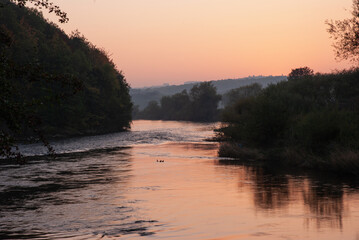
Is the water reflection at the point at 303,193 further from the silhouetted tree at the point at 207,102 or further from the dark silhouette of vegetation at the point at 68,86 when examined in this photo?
the silhouetted tree at the point at 207,102

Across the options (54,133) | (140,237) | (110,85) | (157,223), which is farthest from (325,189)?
(110,85)

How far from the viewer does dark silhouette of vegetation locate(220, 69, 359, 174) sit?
105ft

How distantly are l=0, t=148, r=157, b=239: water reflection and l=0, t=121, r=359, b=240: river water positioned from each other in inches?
1.3

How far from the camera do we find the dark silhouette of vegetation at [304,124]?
32.0m

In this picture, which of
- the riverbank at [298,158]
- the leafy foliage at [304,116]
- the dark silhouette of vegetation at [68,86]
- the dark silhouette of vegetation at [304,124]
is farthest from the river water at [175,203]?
the dark silhouette of vegetation at [68,86]

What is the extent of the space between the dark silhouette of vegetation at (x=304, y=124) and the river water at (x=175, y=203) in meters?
2.94

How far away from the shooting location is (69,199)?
71.8ft

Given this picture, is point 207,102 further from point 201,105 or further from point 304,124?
point 304,124

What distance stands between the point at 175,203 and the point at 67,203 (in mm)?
4609

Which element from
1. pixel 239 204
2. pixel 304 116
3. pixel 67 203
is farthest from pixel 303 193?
pixel 304 116

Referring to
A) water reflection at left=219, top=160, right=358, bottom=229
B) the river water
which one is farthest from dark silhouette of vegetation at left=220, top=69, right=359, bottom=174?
water reflection at left=219, top=160, right=358, bottom=229

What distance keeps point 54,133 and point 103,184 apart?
2410 inches

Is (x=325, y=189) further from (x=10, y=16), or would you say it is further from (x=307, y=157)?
(x=10, y=16)

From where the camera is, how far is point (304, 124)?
35000 mm
